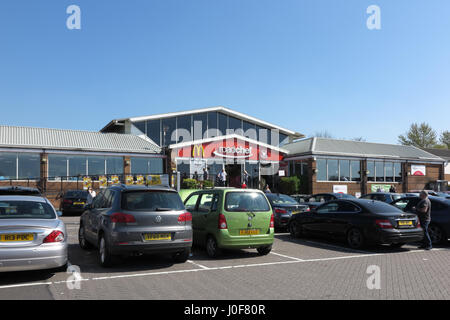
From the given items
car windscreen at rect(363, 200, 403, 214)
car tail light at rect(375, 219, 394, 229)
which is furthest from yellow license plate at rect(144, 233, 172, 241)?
car windscreen at rect(363, 200, 403, 214)

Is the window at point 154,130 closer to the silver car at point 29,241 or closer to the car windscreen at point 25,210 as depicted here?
the car windscreen at point 25,210

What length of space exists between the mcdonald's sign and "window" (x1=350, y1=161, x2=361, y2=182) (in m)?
13.7

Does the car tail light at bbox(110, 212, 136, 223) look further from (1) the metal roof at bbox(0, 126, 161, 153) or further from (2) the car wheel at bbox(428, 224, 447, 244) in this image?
(1) the metal roof at bbox(0, 126, 161, 153)

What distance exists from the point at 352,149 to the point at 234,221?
28377 mm

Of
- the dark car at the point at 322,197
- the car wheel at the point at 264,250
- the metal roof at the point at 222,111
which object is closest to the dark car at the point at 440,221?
the dark car at the point at 322,197

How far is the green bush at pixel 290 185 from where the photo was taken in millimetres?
30358

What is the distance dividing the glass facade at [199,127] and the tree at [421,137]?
143 feet

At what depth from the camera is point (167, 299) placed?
5.56m

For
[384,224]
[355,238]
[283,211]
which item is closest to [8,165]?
[283,211]

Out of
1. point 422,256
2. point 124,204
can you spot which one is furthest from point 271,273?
point 422,256

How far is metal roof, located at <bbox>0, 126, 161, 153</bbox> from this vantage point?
81.2 feet
